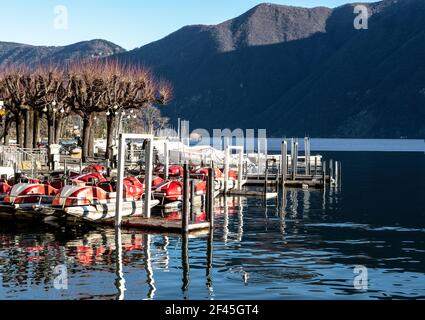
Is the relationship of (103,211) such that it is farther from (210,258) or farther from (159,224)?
(210,258)

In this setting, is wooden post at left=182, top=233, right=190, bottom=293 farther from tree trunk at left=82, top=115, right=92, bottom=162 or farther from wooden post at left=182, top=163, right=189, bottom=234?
tree trunk at left=82, top=115, right=92, bottom=162

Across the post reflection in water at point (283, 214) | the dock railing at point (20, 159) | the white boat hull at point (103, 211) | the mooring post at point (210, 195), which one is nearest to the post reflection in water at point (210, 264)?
the mooring post at point (210, 195)

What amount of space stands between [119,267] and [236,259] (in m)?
4.67

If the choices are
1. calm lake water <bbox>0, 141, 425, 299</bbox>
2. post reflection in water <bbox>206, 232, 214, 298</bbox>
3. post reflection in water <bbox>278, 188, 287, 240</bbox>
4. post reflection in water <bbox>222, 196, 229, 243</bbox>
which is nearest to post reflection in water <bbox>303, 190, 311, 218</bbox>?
calm lake water <bbox>0, 141, 425, 299</bbox>

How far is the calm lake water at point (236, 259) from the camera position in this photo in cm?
2419

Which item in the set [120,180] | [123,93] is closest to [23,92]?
[123,93]

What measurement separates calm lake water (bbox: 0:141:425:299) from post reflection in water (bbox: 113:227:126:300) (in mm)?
34

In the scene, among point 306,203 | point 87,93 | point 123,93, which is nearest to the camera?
point 306,203

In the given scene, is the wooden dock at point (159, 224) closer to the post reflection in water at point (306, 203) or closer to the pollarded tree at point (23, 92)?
the post reflection in water at point (306, 203)

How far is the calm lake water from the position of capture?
2419cm

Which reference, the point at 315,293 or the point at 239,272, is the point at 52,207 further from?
the point at 315,293

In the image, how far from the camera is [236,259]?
98.4ft

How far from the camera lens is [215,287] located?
80.8 ft
